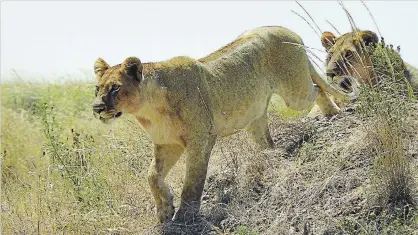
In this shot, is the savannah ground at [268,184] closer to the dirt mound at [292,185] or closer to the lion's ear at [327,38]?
the dirt mound at [292,185]

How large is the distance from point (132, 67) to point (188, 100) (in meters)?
0.70

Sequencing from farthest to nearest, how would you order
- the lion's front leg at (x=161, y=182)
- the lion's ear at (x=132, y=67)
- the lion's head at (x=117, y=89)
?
the lion's front leg at (x=161, y=182) < the lion's ear at (x=132, y=67) < the lion's head at (x=117, y=89)

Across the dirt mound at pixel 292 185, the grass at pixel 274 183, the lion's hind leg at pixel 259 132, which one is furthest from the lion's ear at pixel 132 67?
the lion's hind leg at pixel 259 132

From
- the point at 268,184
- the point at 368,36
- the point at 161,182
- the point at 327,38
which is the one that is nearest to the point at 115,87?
the point at 161,182

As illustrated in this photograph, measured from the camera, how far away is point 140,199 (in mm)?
10195

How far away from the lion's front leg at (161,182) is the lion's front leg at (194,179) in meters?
0.15

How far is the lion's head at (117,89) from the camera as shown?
8.63 meters

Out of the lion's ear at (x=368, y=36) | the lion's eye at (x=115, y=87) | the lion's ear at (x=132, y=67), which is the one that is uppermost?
the lion's ear at (x=132, y=67)

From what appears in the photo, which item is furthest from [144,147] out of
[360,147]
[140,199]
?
[360,147]

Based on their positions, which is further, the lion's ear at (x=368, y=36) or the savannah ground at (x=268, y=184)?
the lion's ear at (x=368, y=36)

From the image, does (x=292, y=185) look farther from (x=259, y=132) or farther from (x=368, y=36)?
(x=368, y=36)

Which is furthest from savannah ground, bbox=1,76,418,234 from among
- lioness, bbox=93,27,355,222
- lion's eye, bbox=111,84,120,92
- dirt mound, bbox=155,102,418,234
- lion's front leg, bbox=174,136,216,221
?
lion's eye, bbox=111,84,120,92

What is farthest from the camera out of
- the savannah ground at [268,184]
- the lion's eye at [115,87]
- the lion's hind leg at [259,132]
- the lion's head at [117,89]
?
the lion's hind leg at [259,132]

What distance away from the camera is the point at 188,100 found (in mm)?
9148
